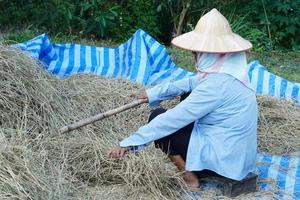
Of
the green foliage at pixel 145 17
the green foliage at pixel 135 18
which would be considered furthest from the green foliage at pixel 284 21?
the green foliage at pixel 135 18

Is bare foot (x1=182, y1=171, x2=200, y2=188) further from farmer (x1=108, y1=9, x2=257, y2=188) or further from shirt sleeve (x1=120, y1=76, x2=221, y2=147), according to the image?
shirt sleeve (x1=120, y1=76, x2=221, y2=147)

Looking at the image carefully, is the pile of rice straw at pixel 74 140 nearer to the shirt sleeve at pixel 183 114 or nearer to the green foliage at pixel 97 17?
the shirt sleeve at pixel 183 114

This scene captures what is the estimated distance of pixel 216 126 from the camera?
3.16m

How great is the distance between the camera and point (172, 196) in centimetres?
314

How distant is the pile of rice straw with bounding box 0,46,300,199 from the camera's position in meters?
2.98

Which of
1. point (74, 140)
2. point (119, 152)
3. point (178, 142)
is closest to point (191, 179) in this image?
point (178, 142)

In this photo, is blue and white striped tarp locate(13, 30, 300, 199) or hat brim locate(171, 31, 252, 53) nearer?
hat brim locate(171, 31, 252, 53)

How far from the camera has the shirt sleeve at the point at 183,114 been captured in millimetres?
3037

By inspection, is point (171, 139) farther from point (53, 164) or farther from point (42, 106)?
point (42, 106)

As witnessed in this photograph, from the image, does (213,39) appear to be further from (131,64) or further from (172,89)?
(131,64)

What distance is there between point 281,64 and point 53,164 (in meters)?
3.38

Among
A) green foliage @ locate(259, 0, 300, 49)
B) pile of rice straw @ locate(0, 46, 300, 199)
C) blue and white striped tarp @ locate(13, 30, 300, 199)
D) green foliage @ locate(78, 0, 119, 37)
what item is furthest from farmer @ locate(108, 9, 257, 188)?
green foliage @ locate(259, 0, 300, 49)

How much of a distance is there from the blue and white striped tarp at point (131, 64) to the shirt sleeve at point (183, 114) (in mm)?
1698

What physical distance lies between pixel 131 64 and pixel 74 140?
157 centimetres
